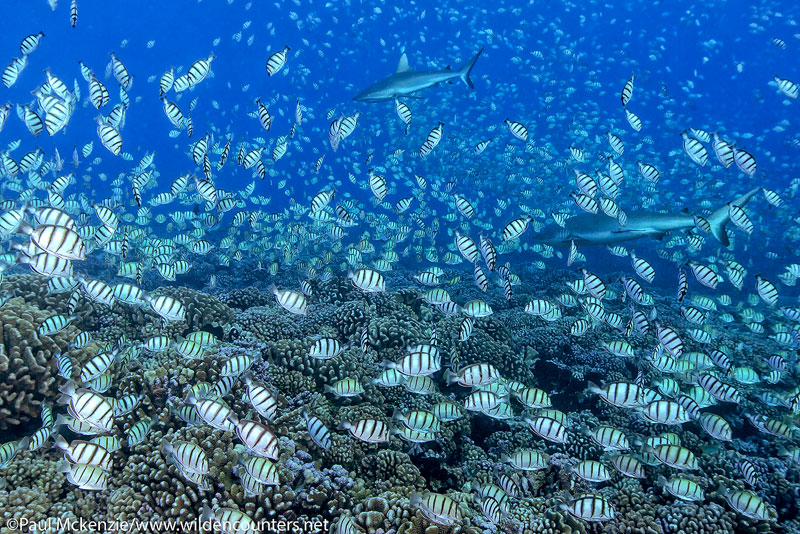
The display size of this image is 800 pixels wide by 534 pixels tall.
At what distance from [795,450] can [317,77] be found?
96.5 meters

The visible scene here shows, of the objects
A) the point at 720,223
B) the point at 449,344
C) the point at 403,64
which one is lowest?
the point at 449,344

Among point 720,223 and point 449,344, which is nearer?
point 449,344

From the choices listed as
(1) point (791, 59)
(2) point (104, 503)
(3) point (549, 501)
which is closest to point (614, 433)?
(3) point (549, 501)

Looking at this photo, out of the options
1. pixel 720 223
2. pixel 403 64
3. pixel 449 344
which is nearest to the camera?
pixel 449 344

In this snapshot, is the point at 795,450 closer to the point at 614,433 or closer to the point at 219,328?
the point at 614,433

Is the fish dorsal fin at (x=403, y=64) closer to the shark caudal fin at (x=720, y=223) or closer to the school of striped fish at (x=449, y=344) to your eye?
the school of striped fish at (x=449, y=344)

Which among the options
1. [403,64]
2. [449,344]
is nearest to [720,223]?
[449,344]

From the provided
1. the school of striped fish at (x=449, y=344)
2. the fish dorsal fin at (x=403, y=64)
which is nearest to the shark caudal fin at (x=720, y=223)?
the school of striped fish at (x=449, y=344)

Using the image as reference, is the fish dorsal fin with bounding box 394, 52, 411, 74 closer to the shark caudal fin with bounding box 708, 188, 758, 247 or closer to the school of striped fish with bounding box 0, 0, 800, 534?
the school of striped fish with bounding box 0, 0, 800, 534

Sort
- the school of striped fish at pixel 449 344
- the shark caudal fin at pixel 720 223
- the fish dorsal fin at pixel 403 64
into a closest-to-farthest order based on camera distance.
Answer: the school of striped fish at pixel 449 344, the shark caudal fin at pixel 720 223, the fish dorsal fin at pixel 403 64

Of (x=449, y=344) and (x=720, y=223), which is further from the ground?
(x=720, y=223)

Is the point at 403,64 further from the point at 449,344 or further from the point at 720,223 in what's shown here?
the point at 720,223

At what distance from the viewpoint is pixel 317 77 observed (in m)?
89.7

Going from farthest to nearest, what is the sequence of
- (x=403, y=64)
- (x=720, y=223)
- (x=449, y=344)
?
(x=403, y=64) → (x=720, y=223) → (x=449, y=344)
